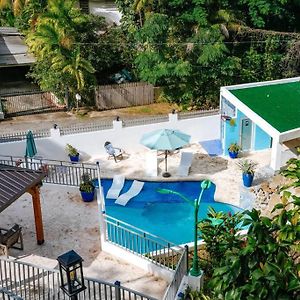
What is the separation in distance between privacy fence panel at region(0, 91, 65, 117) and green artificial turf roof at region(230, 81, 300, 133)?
11.6 meters

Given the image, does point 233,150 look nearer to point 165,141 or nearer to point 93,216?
point 165,141

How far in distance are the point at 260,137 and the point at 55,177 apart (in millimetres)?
9674

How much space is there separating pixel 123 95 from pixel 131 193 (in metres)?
10.7

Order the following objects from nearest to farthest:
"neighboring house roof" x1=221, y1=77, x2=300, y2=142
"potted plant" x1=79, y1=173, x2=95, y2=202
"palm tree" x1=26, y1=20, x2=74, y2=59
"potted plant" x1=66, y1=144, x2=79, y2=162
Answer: "potted plant" x1=79, y1=173, x2=95, y2=202, "neighboring house roof" x1=221, y1=77, x2=300, y2=142, "potted plant" x1=66, y1=144, x2=79, y2=162, "palm tree" x1=26, y1=20, x2=74, y2=59

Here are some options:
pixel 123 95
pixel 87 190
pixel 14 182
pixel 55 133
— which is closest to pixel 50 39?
pixel 123 95

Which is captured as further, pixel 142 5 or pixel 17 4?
pixel 17 4

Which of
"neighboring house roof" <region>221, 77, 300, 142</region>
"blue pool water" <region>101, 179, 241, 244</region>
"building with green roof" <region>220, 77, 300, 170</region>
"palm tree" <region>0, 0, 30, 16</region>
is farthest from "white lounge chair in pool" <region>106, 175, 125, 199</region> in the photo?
"palm tree" <region>0, 0, 30, 16</region>

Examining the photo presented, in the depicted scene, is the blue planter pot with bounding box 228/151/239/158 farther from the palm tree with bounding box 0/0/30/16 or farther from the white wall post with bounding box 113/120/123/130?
the palm tree with bounding box 0/0/30/16

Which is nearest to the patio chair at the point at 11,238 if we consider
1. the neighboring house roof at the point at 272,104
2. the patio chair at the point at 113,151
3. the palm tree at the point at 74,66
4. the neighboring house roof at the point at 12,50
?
the patio chair at the point at 113,151

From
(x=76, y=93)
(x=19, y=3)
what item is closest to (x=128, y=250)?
(x=76, y=93)

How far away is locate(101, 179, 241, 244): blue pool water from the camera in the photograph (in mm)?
18078

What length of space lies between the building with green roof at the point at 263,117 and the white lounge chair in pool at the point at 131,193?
4.89 m

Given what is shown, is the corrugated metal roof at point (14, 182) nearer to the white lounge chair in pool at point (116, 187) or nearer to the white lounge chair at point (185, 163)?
the white lounge chair in pool at point (116, 187)

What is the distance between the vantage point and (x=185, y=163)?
70.8 ft
